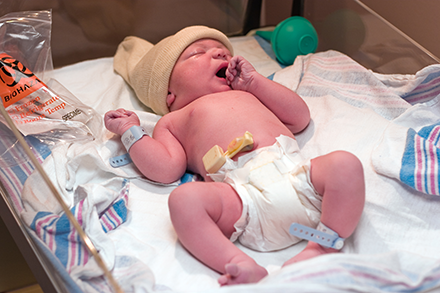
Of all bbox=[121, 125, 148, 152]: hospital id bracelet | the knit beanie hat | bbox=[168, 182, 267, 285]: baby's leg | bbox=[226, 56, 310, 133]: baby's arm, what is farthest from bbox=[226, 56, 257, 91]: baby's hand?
bbox=[168, 182, 267, 285]: baby's leg

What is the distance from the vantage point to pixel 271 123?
41.8 inches

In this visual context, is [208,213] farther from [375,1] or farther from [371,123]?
→ [375,1]

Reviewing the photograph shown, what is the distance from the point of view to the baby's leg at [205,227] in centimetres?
80

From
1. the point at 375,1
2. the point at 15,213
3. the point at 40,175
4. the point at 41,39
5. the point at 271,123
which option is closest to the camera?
the point at 40,175

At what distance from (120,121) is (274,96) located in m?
0.44

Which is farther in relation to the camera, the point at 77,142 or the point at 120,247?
the point at 77,142

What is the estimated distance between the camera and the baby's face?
1185 mm

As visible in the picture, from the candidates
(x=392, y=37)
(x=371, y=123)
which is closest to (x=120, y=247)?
(x=371, y=123)

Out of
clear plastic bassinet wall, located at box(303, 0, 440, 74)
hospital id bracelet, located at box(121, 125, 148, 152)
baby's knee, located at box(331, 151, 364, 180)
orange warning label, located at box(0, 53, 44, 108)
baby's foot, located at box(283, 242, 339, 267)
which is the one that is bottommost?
baby's foot, located at box(283, 242, 339, 267)

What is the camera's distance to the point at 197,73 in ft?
3.88

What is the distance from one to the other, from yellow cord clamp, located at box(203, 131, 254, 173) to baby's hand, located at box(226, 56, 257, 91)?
25 cm

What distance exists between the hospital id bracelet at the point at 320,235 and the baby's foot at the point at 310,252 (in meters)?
0.02

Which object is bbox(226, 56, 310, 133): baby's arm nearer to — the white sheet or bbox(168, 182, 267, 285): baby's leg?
the white sheet

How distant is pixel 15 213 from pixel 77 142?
26cm
